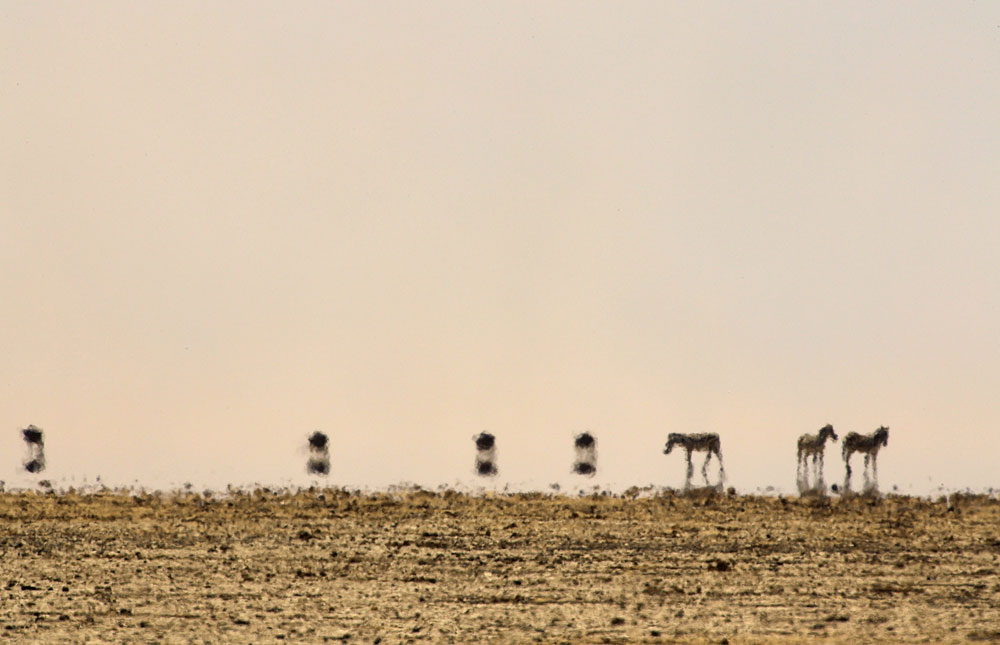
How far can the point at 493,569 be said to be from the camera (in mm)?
22453

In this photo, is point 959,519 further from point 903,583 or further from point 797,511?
point 903,583

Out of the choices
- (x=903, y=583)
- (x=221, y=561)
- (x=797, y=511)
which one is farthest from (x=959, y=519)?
(x=221, y=561)

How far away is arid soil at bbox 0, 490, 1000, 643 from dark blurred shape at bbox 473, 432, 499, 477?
921cm

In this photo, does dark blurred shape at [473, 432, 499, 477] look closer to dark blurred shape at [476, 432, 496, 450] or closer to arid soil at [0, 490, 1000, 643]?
dark blurred shape at [476, 432, 496, 450]

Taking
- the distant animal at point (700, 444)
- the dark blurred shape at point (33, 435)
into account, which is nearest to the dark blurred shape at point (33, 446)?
the dark blurred shape at point (33, 435)

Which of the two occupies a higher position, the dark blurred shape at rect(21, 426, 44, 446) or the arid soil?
the dark blurred shape at rect(21, 426, 44, 446)

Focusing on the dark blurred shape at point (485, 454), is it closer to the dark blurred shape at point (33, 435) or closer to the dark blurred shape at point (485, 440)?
the dark blurred shape at point (485, 440)

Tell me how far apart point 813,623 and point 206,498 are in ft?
57.3

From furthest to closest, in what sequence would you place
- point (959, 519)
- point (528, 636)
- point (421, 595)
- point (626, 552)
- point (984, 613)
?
point (959, 519) < point (626, 552) < point (421, 595) < point (984, 613) < point (528, 636)

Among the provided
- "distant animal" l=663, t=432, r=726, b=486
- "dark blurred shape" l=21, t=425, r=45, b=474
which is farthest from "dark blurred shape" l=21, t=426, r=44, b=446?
"distant animal" l=663, t=432, r=726, b=486

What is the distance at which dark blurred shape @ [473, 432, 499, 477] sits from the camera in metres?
42.0

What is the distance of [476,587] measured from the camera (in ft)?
68.6

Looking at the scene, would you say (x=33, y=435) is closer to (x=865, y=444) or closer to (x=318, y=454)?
(x=318, y=454)

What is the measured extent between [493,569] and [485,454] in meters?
20.2
